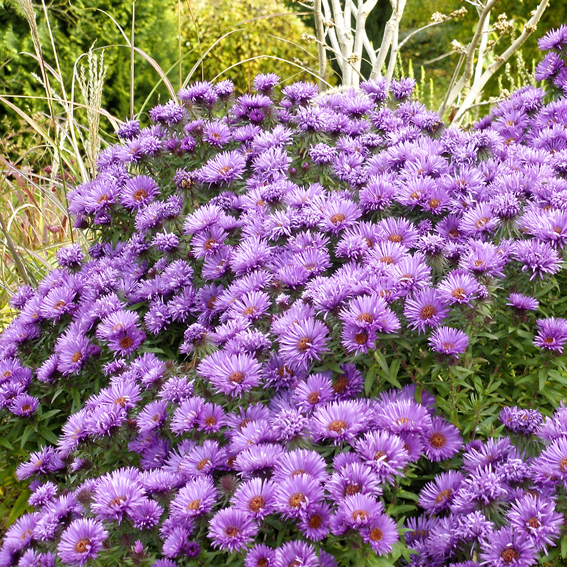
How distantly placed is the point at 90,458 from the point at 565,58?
8.15ft

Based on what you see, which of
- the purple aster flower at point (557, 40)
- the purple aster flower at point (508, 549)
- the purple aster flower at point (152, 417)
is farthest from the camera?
the purple aster flower at point (557, 40)

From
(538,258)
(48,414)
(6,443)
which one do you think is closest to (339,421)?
(538,258)

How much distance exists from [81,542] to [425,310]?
0.97m

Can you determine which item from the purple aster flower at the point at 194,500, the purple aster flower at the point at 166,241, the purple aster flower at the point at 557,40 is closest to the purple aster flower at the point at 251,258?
the purple aster flower at the point at 166,241

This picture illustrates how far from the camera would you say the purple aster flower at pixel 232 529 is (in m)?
1.41

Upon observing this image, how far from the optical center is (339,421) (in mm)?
1558

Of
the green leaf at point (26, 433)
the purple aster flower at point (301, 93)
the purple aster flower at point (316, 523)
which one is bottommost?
the green leaf at point (26, 433)

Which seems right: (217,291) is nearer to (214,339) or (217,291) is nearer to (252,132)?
(214,339)

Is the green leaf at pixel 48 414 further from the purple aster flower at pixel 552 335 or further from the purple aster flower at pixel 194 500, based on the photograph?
the purple aster flower at pixel 552 335

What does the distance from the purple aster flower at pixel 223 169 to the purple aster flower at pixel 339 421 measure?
1107 mm

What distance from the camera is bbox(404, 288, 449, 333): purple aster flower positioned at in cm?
165

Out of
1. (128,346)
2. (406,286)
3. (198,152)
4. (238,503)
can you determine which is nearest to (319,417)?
(238,503)

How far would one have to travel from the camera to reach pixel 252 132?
2598 mm

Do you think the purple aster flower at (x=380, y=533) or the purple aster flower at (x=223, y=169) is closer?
the purple aster flower at (x=380, y=533)
